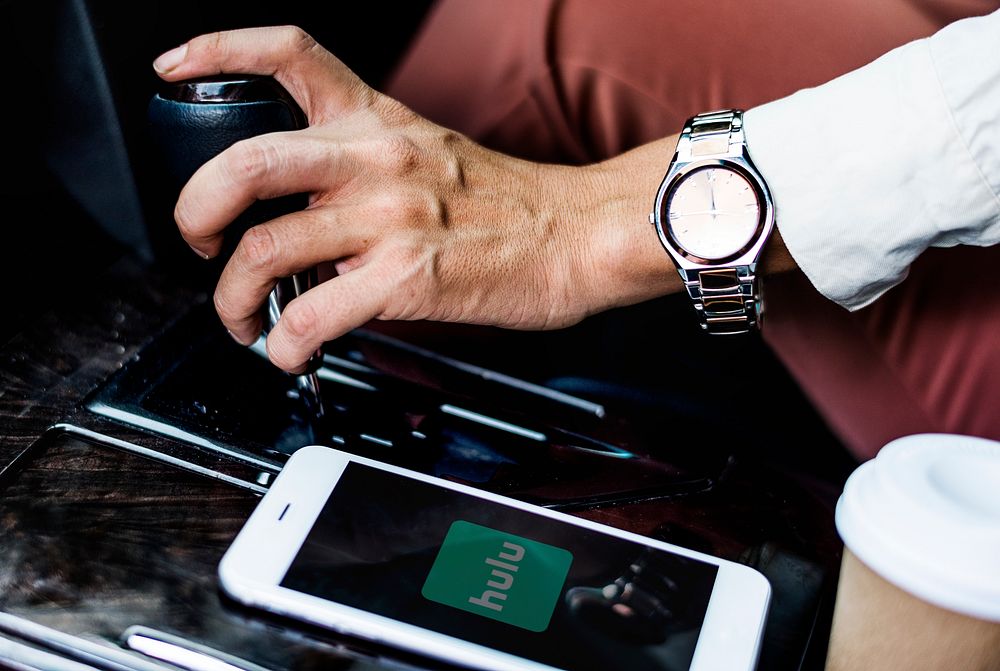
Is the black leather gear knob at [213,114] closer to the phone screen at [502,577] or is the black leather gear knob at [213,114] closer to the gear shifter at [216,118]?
the gear shifter at [216,118]

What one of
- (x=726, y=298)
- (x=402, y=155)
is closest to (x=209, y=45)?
(x=402, y=155)

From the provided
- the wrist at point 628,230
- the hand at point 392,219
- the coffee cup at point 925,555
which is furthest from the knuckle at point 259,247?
the coffee cup at point 925,555

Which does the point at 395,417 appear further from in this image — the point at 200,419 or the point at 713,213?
the point at 713,213

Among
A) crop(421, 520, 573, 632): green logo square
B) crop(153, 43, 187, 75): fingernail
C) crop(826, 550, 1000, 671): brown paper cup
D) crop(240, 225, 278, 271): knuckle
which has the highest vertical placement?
crop(153, 43, 187, 75): fingernail

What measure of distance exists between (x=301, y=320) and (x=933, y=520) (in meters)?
0.33

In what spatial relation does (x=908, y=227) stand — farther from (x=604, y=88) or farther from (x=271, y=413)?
(x=271, y=413)

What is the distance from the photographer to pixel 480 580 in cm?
43

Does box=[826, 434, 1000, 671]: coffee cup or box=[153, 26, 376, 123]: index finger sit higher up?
box=[153, 26, 376, 123]: index finger

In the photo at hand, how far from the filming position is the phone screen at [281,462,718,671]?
1.33 feet

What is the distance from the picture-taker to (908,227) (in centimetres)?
52

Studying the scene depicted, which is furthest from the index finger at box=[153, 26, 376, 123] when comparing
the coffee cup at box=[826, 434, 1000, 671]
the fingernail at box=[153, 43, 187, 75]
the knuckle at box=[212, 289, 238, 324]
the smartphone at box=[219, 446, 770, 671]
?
the coffee cup at box=[826, 434, 1000, 671]

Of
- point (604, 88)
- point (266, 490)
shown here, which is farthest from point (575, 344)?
point (266, 490)

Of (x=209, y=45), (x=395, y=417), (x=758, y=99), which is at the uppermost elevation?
(x=209, y=45)

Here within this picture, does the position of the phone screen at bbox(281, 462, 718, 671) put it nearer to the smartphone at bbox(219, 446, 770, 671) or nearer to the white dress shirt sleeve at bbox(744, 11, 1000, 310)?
the smartphone at bbox(219, 446, 770, 671)
